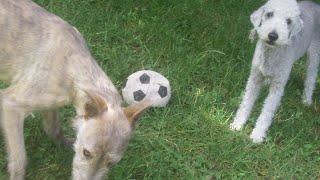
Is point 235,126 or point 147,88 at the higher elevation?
point 147,88

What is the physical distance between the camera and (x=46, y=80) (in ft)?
12.2

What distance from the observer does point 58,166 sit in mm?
4285

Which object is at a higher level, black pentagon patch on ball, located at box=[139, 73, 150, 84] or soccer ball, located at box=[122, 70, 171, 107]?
black pentagon patch on ball, located at box=[139, 73, 150, 84]

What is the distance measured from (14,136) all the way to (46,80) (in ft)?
1.53

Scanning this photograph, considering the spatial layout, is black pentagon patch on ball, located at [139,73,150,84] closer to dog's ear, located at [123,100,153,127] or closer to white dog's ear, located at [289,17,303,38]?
white dog's ear, located at [289,17,303,38]

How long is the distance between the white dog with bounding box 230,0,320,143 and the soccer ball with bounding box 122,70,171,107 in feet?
2.44

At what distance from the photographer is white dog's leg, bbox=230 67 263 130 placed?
5.11m

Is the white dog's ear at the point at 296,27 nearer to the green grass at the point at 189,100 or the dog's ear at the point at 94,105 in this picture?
the green grass at the point at 189,100

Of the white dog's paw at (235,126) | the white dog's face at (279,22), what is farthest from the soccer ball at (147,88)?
the white dog's face at (279,22)

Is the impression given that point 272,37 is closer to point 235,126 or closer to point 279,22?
point 279,22

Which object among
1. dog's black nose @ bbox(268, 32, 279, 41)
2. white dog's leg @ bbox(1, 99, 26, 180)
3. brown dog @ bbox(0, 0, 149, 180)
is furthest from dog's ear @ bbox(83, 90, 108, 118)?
dog's black nose @ bbox(268, 32, 279, 41)

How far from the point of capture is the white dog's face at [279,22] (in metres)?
4.49

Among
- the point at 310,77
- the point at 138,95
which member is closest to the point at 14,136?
the point at 138,95

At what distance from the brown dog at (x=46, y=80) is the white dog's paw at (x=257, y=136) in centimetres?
184
